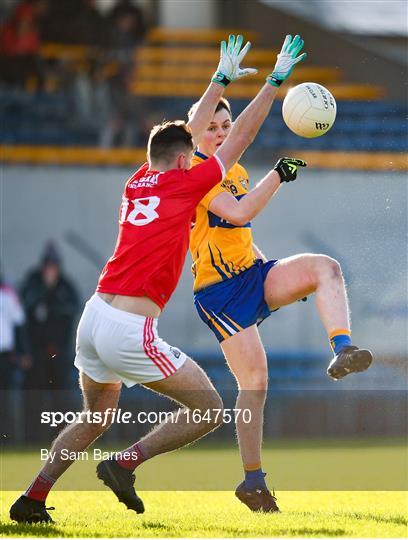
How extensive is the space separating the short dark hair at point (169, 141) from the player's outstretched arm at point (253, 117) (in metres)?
0.19

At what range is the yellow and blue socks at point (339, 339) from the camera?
248 inches

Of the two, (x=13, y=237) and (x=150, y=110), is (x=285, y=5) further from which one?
(x=13, y=237)

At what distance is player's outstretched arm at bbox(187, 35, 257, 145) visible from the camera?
6.83 metres

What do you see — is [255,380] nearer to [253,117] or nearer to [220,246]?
[220,246]

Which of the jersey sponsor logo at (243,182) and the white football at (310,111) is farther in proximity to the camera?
the jersey sponsor logo at (243,182)

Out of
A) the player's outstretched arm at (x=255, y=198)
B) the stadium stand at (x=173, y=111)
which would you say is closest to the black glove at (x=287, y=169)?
the player's outstretched arm at (x=255, y=198)

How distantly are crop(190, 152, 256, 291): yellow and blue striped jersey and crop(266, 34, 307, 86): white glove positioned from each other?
80 cm

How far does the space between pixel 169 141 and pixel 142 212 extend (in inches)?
15.7

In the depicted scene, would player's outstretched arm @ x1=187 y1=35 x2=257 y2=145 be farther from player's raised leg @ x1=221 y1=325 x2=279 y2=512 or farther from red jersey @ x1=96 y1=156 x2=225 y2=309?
player's raised leg @ x1=221 y1=325 x2=279 y2=512

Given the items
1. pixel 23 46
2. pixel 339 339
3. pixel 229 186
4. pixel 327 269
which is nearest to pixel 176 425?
pixel 339 339

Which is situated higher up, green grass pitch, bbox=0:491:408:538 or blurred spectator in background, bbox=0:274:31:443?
green grass pitch, bbox=0:491:408:538

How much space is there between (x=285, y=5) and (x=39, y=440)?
10.1m

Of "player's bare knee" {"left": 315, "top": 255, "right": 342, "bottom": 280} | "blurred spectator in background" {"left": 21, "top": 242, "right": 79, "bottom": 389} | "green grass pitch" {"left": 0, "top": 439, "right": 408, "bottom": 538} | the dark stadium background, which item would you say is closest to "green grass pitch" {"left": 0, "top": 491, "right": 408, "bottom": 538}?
"green grass pitch" {"left": 0, "top": 439, "right": 408, "bottom": 538}

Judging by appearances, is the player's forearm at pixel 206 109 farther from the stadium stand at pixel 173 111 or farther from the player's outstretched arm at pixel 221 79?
the stadium stand at pixel 173 111
